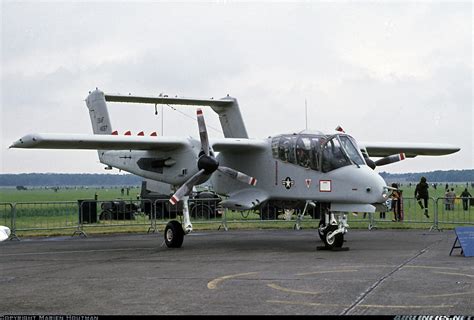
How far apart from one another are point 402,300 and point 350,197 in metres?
8.58

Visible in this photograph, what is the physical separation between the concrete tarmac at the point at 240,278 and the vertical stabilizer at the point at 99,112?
5555mm

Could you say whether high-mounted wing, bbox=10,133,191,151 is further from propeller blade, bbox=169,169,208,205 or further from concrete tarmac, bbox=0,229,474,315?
concrete tarmac, bbox=0,229,474,315

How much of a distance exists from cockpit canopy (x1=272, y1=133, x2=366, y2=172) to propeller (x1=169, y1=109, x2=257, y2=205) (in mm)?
1531

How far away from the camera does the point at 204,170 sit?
66.3ft

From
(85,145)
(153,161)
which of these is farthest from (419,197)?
(85,145)

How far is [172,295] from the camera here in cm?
1126

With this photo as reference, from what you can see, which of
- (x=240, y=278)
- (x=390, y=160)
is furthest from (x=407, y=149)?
(x=240, y=278)

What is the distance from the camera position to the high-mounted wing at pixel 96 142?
19047 mm

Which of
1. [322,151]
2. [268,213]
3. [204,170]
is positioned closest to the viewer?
[322,151]

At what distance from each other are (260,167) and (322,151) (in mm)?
2684

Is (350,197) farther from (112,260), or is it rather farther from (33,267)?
(33,267)

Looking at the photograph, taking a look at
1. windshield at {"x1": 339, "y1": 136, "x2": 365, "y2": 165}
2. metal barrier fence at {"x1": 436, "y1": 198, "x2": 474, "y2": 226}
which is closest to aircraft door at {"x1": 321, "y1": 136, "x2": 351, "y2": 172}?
windshield at {"x1": 339, "y1": 136, "x2": 365, "y2": 165}

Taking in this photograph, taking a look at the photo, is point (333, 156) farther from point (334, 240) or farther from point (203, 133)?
point (203, 133)

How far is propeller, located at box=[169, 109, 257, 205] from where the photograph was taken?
2005cm
